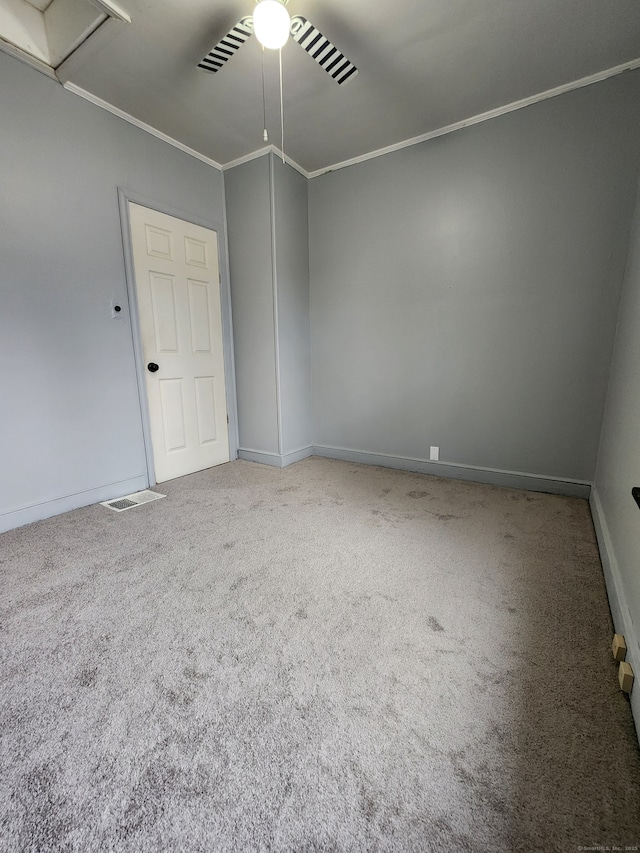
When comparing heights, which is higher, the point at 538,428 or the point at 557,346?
the point at 557,346

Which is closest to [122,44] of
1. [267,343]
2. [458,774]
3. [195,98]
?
[195,98]

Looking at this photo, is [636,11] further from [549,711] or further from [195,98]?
[549,711]

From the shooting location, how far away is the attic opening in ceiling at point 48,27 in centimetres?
183

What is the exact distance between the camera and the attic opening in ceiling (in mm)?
1830

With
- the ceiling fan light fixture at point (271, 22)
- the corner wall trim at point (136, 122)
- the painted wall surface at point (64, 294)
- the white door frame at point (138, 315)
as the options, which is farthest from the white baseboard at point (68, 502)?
the ceiling fan light fixture at point (271, 22)

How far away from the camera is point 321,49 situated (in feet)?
5.75

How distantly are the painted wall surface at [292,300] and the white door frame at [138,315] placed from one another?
59 cm

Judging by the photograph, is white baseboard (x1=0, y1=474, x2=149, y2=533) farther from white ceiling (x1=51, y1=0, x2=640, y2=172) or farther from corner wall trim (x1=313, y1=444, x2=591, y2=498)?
white ceiling (x1=51, y1=0, x2=640, y2=172)

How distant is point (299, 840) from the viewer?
0.74 metres

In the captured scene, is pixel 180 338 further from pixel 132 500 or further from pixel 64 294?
pixel 132 500

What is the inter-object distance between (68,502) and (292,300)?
2.51m

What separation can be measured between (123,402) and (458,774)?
2.83 m

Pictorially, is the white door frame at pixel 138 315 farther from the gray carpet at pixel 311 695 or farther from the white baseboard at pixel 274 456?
the gray carpet at pixel 311 695

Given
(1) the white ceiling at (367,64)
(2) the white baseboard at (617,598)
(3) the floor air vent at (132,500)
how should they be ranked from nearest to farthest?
(2) the white baseboard at (617,598) < (1) the white ceiling at (367,64) < (3) the floor air vent at (132,500)
